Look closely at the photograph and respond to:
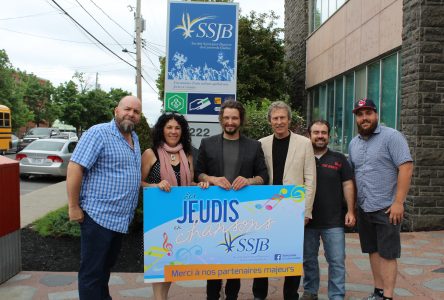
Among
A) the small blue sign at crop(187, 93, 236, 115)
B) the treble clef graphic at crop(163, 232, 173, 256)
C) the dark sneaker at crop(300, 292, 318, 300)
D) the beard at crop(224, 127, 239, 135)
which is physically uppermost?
the small blue sign at crop(187, 93, 236, 115)

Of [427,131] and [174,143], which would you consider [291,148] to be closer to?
[174,143]

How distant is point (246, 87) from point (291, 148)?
38.0 ft

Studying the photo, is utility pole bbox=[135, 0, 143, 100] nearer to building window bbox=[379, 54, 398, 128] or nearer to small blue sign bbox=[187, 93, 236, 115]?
A: building window bbox=[379, 54, 398, 128]

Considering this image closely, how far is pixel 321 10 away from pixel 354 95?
4442 mm

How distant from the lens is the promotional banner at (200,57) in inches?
227

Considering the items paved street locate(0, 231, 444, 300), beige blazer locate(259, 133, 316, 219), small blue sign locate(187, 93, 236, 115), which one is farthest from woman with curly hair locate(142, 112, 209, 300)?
small blue sign locate(187, 93, 236, 115)

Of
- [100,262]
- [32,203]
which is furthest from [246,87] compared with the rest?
[100,262]

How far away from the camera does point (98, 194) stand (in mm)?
3350

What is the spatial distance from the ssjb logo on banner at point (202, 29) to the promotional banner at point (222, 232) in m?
2.80

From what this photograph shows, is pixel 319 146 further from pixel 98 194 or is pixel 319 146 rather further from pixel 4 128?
pixel 4 128

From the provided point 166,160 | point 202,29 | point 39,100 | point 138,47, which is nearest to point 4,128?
point 138,47

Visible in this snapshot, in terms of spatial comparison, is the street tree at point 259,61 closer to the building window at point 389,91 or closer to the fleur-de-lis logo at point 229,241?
the building window at point 389,91

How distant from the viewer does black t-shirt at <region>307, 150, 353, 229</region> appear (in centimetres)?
404

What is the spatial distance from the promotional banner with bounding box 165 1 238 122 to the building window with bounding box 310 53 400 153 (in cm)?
397
